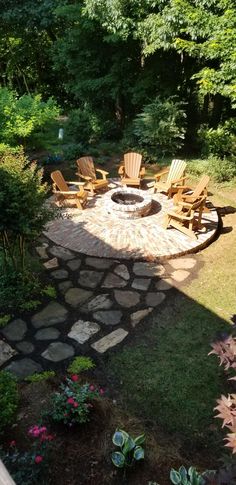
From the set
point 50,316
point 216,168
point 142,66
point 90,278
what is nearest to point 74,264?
point 90,278

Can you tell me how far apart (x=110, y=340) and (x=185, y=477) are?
235 cm

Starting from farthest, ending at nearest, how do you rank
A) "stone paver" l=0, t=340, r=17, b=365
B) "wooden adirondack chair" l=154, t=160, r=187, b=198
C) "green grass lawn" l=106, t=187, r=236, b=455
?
1. "wooden adirondack chair" l=154, t=160, r=187, b=198
2. "stone paver" l=0, t=340, r=17, b=365
3. "green grass lawn" l=106, t=187, r=236, b=455

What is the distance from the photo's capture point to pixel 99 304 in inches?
265

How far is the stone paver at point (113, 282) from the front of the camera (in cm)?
718

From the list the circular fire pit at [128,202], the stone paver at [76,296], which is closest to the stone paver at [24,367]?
the stone paver at [76,296]

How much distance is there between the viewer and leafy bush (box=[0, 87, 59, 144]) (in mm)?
9414

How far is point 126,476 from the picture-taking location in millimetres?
4164

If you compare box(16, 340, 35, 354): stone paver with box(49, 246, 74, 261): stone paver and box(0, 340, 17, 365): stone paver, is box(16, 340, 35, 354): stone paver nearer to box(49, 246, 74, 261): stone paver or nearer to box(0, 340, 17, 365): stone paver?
box(0, 340, 17, 365): stone paver

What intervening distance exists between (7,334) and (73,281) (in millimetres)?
1610

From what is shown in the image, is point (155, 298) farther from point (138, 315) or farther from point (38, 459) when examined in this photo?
point (38, 459)

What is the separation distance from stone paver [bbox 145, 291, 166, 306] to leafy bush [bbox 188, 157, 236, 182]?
5393 millimetres

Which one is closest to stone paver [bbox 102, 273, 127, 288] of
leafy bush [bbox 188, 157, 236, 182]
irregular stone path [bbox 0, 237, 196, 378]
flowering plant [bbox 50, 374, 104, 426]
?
irregular stone path [bbox 0, 237, 196, 378]

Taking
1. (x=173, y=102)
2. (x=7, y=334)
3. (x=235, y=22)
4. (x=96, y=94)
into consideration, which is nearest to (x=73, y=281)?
(x=7, y=334)

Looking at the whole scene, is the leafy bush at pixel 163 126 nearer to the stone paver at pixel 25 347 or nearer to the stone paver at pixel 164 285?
the stone paver at pixel 164 285
